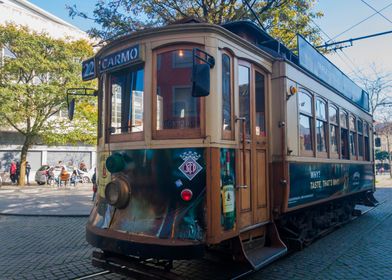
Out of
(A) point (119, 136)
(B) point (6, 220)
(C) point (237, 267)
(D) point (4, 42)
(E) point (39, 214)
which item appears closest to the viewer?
(A) point (119, 136)

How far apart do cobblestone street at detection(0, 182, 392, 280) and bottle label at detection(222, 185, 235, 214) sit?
1206mm

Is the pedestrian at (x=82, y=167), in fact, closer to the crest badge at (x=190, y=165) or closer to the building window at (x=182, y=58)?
the building window at (x=182, y=58)

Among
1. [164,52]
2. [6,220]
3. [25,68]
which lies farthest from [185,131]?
[25,68]

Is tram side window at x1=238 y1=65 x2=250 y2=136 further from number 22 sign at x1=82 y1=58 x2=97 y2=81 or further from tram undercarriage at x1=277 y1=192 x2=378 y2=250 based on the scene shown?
number 22 sign at x1=82 y1=58 x2=97 y2=81

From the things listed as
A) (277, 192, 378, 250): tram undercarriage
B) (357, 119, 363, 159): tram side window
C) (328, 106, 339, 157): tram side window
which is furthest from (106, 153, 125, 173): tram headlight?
(357, 119, 363, 159): tram side window

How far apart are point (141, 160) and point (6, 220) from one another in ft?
27.1

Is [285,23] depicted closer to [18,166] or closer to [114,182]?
[114,182]

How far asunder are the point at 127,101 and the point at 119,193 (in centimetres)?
122

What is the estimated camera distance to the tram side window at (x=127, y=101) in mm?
4711

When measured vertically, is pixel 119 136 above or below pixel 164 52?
below

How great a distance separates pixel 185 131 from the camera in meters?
4.39

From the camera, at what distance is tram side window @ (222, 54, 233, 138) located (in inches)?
182

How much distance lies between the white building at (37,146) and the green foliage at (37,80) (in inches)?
74.1

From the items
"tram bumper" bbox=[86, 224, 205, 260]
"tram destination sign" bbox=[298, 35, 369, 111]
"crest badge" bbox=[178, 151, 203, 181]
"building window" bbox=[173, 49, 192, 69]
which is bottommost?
"tram bumper" bbox=[86, 224, 205, 260]
